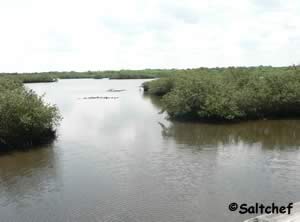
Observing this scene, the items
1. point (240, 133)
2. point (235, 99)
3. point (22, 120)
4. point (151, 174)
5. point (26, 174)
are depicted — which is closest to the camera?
point (151, 174)

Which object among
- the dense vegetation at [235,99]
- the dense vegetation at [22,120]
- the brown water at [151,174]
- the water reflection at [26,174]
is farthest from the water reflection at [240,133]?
the water reflection at [26,174]

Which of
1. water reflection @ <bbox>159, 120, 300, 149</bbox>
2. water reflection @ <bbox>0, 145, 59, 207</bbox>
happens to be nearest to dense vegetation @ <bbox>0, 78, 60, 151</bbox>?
water reflection @ <bbox>0, 145, 59, 207</bbox>

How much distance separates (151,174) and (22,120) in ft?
39.9

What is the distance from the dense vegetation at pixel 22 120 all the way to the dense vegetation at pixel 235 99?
1737 centimetres

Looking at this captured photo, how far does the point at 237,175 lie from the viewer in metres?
24.6

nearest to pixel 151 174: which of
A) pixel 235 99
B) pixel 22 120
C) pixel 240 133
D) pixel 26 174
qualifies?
pixel 26 174

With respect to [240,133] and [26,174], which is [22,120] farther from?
[240,133]

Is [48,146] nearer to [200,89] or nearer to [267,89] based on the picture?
[200,89]

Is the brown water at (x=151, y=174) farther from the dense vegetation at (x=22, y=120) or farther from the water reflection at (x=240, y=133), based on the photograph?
the dense vegetation at (x=22, y=120)

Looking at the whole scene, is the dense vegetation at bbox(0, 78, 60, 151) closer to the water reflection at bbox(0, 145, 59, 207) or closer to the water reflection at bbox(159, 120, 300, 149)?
the water reflection at bbox(0, 145, 59, 207)

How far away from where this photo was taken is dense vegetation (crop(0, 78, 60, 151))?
3109 cm

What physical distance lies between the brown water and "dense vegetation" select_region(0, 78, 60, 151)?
1.53m

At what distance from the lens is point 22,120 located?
30828 millimetres

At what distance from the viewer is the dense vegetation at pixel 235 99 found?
44306 millimetres
